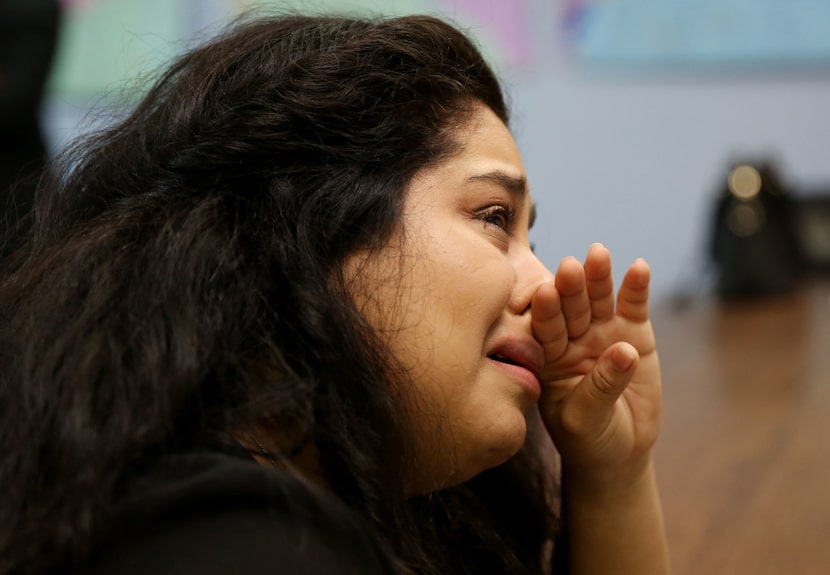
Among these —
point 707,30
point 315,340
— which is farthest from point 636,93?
point 315,340

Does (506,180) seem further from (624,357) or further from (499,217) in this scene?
(624,357)

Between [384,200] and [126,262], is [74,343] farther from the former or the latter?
[384,200]

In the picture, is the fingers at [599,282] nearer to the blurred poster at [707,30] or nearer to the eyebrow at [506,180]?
the eyebrow at [506,180]

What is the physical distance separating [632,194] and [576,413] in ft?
7.64

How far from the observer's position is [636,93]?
3.21 metres

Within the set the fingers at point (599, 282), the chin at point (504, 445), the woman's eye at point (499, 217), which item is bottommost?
the chin at point (504, 445)

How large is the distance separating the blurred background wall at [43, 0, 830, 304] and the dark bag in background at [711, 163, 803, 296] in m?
0.23

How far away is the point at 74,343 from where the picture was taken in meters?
0.71

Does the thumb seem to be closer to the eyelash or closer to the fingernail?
the fingernail

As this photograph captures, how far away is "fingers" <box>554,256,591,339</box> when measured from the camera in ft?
3.04

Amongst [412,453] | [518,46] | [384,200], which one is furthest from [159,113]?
[518,46]

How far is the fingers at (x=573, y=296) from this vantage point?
93 cm

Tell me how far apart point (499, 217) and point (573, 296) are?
100mm

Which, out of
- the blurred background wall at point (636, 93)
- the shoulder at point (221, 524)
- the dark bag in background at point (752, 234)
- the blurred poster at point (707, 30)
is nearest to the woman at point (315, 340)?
the shoulder at point (221, 524)
